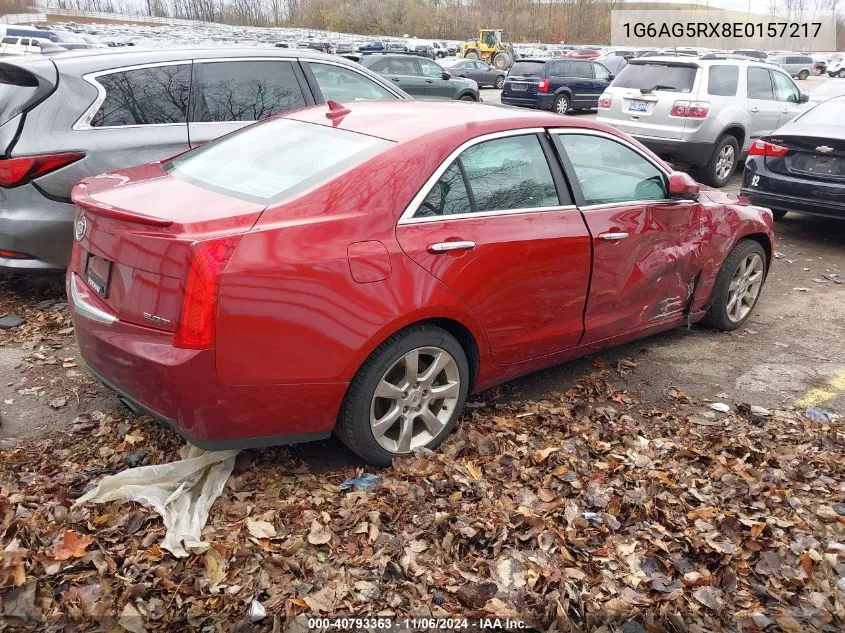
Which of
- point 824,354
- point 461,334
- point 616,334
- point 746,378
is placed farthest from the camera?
point 824,354

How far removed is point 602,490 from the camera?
3.37m

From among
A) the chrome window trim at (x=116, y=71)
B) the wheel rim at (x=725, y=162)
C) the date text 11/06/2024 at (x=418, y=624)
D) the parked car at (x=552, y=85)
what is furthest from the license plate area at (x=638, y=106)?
the parked car at (x=552, y=85)

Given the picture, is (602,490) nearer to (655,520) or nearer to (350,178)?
(655,520)

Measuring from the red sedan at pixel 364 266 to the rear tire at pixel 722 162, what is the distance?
22.9ft

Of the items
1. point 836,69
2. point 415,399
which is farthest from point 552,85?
point 836,69

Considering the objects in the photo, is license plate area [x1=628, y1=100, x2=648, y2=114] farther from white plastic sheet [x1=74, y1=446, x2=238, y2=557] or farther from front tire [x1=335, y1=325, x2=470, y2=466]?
white plastic sheet [x1=74, y1=446, x2=238, y2=557]

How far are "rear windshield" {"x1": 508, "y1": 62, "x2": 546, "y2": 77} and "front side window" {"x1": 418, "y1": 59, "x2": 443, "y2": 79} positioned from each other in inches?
85.8

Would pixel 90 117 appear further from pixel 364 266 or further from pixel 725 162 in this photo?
pixel 725 162

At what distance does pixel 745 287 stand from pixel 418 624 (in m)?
4.03

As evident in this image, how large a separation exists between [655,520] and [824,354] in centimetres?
285

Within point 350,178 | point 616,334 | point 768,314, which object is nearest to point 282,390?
point 350,178

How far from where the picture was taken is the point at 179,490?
3.16 meters

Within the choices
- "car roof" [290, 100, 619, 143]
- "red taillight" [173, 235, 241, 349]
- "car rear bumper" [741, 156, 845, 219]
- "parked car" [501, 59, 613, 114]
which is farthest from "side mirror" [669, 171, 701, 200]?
"parked car" [501, 59, 613, 114]

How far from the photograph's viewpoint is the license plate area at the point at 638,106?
1099cm
